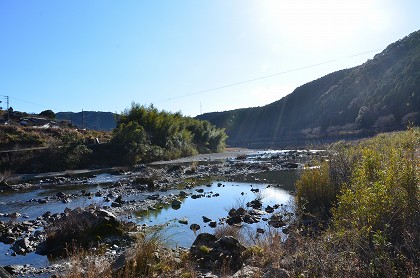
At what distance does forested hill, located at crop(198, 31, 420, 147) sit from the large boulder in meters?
68.2

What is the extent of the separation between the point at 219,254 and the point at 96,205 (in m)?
7.63

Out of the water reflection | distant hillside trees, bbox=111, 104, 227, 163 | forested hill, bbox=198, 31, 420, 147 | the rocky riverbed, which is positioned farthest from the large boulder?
forested hill, bbox=198, 31, 420, 147

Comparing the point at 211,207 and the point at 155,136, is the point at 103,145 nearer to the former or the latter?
the point at 155,136

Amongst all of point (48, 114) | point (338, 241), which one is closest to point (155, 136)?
point (48, 114)

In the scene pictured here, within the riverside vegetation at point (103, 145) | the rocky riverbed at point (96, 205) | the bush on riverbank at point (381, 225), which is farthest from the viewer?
the riverside vegetation at point (103, 145)

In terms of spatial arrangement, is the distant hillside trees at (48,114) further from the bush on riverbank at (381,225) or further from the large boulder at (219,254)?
the bush on riverbank at (381,225)

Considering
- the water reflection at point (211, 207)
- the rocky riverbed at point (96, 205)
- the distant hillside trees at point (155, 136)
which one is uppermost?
the distant hillside trees at point (155, 136)

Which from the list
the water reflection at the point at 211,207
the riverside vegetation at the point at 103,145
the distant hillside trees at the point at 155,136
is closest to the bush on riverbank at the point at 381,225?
the water reflection at the point at 211,207

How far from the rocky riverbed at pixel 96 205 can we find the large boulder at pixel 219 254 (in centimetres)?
65

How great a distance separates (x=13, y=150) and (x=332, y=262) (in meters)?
36.2

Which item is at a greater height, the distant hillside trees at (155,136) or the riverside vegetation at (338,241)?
the distant hillside trees at (155,136)

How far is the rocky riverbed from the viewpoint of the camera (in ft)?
33.2

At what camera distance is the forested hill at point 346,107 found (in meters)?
80.3

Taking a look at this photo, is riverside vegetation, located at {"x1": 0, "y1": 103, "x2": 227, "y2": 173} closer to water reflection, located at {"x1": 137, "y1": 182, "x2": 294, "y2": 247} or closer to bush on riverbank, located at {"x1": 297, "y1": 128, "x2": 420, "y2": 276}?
water reflection, located at {"x1": 137, "y1": 182, "x2": 294, "y2": 247}
